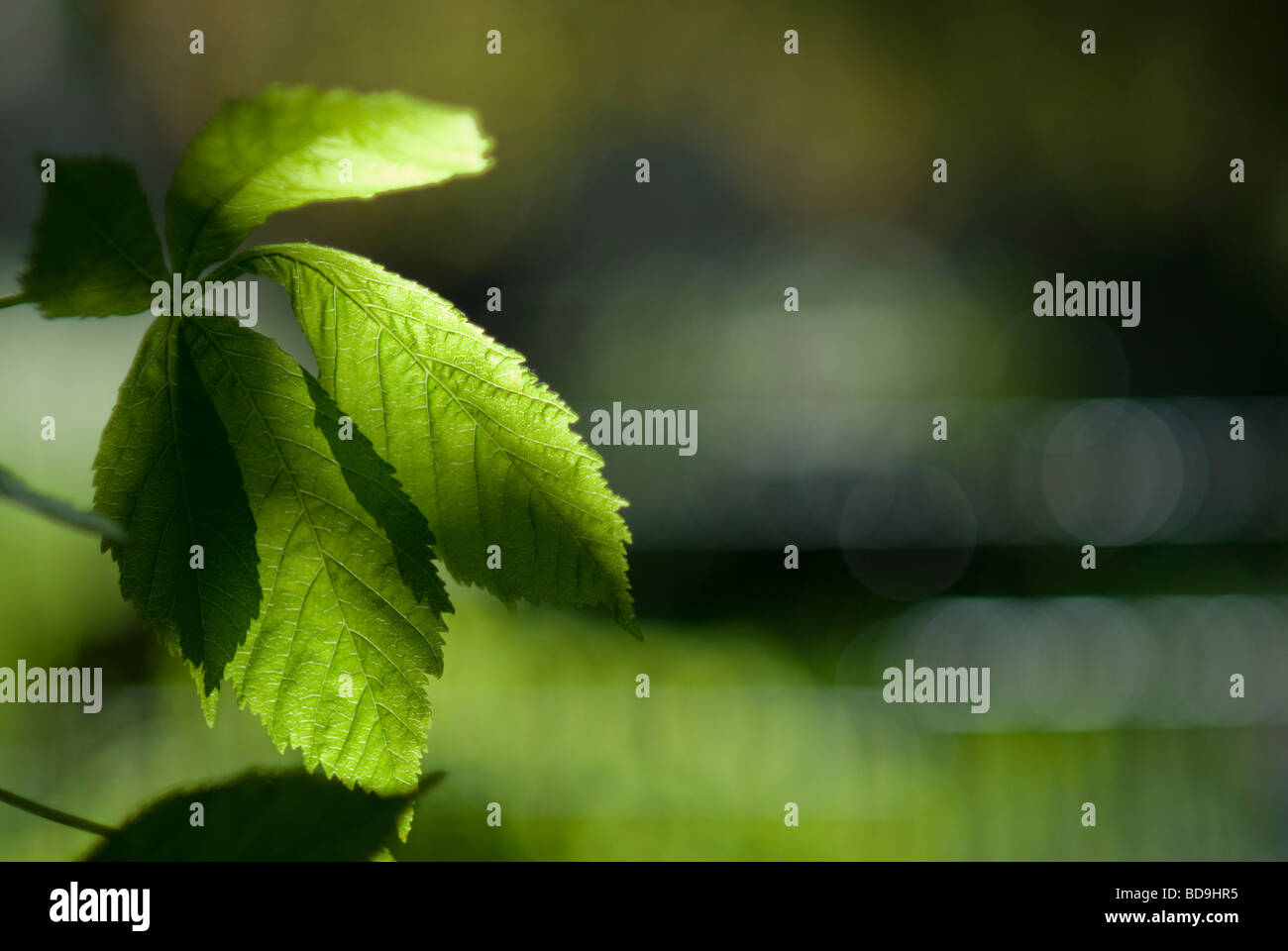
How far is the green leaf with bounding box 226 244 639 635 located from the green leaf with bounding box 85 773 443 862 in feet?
0.27

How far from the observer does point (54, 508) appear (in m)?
0.17

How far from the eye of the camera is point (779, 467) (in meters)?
1.76

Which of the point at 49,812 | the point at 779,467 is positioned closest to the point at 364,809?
the point at 49,812

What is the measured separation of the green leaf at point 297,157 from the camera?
177mm

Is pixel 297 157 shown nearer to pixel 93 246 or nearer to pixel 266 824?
pixel 93 246

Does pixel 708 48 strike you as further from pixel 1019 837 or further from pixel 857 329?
pixel 1019 837

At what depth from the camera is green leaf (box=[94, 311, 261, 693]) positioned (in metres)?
0.22
